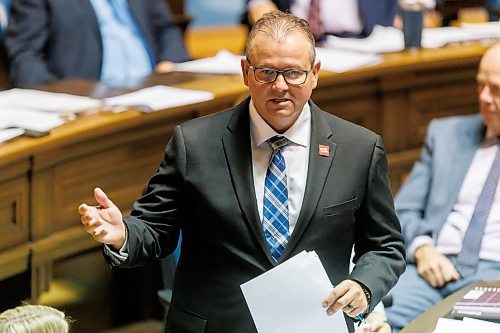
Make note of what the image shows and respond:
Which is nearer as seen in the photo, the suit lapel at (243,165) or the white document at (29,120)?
the suit lapel at (243,165)

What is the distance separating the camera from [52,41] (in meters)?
4.34

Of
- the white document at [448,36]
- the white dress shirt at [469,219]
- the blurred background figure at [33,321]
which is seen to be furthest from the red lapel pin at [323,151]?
the white document at [448,36]

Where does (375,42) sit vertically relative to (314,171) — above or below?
below

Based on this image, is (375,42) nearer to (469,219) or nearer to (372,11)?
(372,11)

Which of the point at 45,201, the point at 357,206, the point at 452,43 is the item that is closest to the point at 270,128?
the point at 357,206

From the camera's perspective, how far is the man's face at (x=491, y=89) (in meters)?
3.42

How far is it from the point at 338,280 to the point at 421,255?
1.08 m

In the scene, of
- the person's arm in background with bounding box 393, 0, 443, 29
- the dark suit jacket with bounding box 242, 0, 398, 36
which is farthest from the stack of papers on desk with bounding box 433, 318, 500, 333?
the dark suit jacket with bounding box 242, 0, 398, 36

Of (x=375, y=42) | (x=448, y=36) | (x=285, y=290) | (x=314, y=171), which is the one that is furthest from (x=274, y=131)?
(x=448, y=36)

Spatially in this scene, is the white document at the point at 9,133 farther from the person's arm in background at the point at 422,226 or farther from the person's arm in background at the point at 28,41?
the person's arm in background at the point at 422,226

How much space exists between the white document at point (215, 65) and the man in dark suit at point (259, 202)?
183cm

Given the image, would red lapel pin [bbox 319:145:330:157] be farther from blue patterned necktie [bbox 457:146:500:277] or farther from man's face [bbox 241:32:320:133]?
blue patterned necktie [bbox 457:146:500:277]

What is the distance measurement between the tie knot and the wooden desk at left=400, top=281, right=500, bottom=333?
0.53 metres

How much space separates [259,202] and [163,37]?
8.57ft
